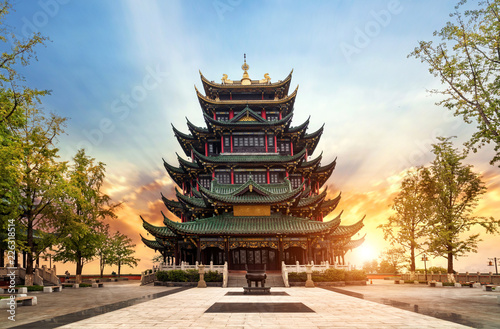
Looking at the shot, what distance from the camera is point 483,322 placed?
9156 mm

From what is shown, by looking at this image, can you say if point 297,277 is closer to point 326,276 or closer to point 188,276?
point 326,276

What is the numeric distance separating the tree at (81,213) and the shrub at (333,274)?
19.4m

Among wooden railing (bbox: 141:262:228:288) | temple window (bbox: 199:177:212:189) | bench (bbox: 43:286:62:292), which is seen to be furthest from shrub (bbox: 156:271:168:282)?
temple window (bbox: 199:177:212:189)

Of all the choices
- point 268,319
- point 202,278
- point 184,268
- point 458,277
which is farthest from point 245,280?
point 458,277

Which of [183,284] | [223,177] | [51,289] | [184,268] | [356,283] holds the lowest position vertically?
[356,283]

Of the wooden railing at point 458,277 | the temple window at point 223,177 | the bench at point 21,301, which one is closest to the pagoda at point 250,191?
the temple window at point 223,177

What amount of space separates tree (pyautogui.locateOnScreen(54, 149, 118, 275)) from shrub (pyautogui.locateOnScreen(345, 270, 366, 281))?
2131cm

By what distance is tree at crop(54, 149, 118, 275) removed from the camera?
26.5 metres

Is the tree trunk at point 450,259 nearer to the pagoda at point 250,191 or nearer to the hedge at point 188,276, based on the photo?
the pagoda at point 250,191

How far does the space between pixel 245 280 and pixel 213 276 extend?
251 cm

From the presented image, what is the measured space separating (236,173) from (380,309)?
77.6 ft

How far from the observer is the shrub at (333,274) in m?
25.7

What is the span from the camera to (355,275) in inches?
1067

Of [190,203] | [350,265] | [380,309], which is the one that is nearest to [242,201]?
[190,203]
